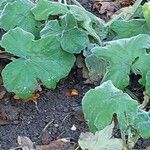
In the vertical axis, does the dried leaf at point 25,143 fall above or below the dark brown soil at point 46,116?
below

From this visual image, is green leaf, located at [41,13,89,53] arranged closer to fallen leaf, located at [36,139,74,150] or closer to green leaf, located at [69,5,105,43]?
green leaf, located at [69,5,105,43]

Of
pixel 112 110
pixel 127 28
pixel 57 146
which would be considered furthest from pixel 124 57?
pixel 57 146

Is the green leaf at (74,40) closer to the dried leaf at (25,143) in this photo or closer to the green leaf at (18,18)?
the green leaf at (18,18)

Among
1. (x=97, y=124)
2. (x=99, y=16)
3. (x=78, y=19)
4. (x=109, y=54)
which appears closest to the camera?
(x=97, y=124)

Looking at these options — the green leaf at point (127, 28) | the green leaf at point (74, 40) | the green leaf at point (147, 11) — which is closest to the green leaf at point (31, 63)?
the green leaf at point (74, 40)

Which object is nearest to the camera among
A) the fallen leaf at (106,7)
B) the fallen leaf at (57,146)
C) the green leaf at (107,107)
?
the green leaf at (107,107)

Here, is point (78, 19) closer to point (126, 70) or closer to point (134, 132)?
point (126, 70)

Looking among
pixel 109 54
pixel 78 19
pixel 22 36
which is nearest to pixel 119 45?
pixel 109 54
